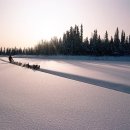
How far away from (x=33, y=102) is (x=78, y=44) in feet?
262

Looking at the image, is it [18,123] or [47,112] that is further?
[47,112]

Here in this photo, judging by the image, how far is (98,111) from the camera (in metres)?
6.23

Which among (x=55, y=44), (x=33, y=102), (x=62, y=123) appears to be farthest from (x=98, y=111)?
(x=55, y=44)

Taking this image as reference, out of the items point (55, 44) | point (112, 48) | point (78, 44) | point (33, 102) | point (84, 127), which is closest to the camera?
point (84, 127)

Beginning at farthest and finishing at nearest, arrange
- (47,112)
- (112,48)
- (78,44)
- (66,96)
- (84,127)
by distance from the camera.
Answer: (78,44)
(112,48)
(66,96)
(47,112)
(84,127)

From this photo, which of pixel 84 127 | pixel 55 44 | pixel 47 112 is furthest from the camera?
pixel 55 44

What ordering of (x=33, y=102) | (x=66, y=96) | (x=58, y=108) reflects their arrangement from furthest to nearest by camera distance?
(x=66, y=96) < (x=33, y=102) < (x=58, y=108)

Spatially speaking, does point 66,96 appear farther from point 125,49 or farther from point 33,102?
point 125,49

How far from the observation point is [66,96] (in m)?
8.31

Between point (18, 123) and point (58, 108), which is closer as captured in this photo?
point (18, 123)

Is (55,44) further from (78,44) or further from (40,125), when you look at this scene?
(40,125)

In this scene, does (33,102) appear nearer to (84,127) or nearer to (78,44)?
(84,127)

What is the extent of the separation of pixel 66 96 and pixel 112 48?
73645 mm

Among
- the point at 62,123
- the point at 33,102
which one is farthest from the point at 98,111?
the point at 33,102
